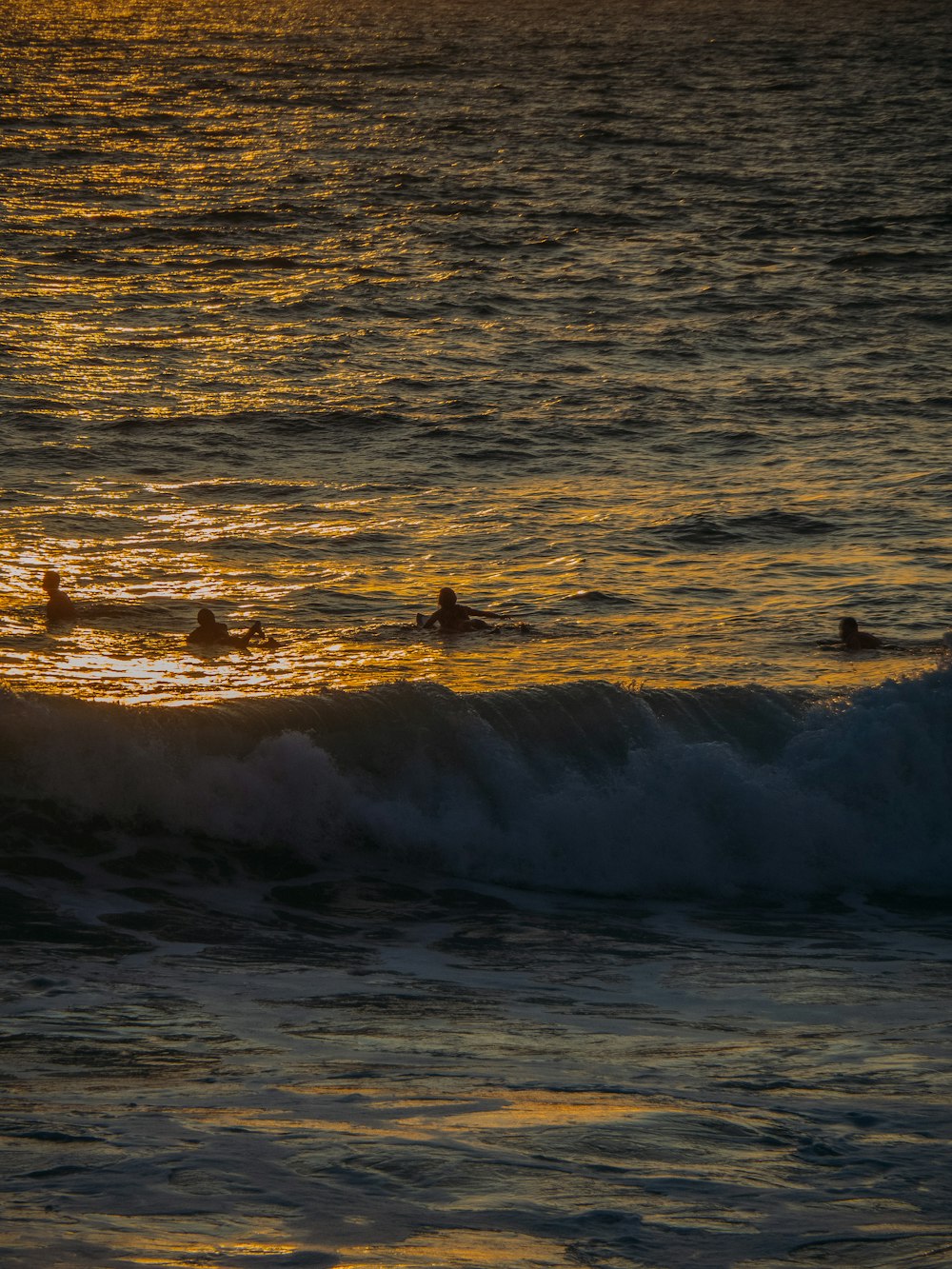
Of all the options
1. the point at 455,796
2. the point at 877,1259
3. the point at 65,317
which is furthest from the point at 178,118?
the point at 877,1259

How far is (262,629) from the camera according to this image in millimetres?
19141

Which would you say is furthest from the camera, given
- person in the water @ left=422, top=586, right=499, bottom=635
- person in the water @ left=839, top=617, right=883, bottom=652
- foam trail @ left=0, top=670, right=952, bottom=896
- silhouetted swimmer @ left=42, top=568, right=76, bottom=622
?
silhouetted swimmer @ left=42, top=568, right=76, bottom=622

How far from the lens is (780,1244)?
643 cm

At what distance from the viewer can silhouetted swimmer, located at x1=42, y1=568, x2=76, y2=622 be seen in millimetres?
19094

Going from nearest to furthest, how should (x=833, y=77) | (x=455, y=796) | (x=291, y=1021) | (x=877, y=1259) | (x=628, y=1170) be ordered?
(x=877, y=1259) < (x=628, y=1170) < (x=291, y=1021) < (x=455, y=796) < (x=833, y=77)

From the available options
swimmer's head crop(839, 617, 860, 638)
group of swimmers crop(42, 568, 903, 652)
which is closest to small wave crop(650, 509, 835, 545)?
group of swimmers crop(42, 568, 903, 652)

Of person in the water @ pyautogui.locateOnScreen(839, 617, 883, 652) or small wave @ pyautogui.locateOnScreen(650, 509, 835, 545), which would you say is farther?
small wave @ pyautogui.locateOnScreen(650, 509, 835, 545)

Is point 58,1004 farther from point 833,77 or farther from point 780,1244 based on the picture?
point 833,77

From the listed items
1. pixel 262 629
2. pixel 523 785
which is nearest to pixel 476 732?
pixel 523 785

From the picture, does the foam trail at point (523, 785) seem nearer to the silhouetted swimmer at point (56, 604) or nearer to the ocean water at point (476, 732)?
the ocean water at point (476, 732)

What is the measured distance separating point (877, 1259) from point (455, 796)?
8057 millimetres

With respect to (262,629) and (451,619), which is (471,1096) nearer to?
(451,619)

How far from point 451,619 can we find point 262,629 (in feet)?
7.29

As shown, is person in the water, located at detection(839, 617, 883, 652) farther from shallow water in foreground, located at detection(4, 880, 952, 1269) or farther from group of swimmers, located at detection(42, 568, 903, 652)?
shallow water in foreground, located at detection(4, 880, 952, 1269)
